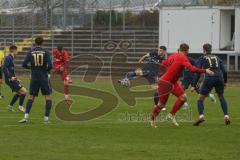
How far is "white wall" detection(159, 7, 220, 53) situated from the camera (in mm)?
46250

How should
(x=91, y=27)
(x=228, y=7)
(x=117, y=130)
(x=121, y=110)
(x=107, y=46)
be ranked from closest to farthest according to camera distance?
(x=117, y=130) < (x=121, y=110) < (x=228, y=7) < (x=107, y=46) < (x=91, y=27)

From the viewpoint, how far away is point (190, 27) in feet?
155

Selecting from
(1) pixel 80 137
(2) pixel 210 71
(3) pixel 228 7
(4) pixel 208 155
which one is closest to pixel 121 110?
(2) pixel 210 71

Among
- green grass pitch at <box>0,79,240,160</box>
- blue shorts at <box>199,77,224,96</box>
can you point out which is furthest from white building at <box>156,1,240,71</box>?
blue shorts at <box>199,77,224,96</box>

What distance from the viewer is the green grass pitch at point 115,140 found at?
43.6ft

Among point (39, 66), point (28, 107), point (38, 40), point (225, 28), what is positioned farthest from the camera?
point (225, 28)

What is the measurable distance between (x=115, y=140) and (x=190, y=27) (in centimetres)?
3229

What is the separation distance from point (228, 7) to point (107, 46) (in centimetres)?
919

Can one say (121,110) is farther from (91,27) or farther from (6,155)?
(91,27)

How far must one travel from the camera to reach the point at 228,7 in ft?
151

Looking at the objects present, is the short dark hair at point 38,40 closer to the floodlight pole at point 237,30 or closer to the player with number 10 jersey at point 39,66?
the player with number 10 jersey at point 39,66

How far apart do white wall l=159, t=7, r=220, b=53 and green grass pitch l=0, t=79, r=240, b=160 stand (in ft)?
81.8

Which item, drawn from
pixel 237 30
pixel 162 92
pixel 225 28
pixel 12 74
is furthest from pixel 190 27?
pixel 162 92

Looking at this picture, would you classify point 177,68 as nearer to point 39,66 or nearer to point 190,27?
point 39,66
